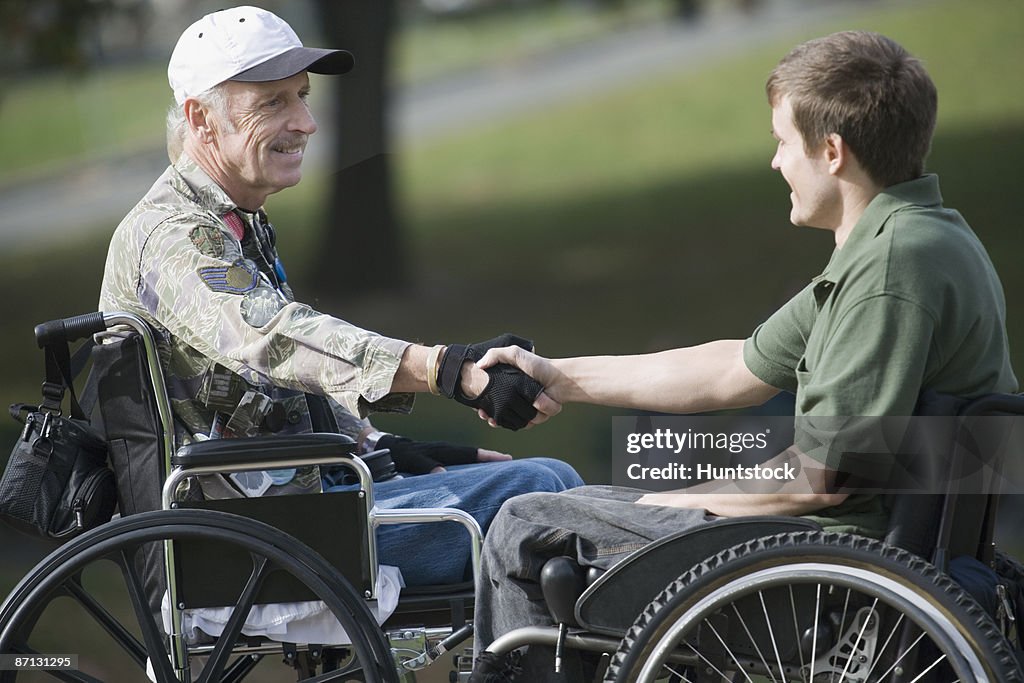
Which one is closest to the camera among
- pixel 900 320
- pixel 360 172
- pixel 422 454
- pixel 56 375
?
pixel 900 320

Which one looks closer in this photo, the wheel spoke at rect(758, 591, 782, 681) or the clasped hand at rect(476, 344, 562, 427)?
the wheel spoke at rect(758, 591, 782, 681)

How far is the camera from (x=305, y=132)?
2930 millimetres

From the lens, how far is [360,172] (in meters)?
7.53

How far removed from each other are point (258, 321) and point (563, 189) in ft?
17.2

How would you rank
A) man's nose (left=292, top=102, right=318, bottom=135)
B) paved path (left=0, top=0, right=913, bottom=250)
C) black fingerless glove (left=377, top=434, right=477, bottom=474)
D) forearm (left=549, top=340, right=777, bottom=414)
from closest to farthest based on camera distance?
forearm (left=549, top=340, right=777, bottom=414)
man's nose (left=292, top=102, right=318, bottom=135)
black fingerless glove (left=377, top=434, right=477, bottom=474)
paved path (left=0, top=0, right=913, bottom=250)

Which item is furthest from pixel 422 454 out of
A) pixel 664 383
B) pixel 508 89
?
pixel 508 89

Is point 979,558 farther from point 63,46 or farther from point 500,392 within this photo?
point 63,46

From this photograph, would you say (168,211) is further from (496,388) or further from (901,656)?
(901,656)

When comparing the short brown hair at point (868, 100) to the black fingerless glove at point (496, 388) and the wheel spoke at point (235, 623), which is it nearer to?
the black fingerless glove at point (496, 388)

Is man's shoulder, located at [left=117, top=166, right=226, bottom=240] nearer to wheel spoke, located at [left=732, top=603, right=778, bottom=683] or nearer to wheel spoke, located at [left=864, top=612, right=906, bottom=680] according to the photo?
wheel spoke, located at [left=732, top=603, right=778, bottom=683]

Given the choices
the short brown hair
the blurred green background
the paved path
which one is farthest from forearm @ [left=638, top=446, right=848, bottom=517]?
the paved path

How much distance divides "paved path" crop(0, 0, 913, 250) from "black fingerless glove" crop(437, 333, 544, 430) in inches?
194

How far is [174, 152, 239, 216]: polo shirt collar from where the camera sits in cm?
284

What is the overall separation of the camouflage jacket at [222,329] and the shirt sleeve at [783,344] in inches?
26.8
